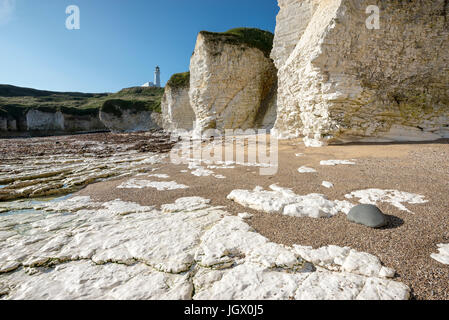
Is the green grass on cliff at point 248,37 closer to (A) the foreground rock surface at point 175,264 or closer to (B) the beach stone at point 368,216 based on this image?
(B) the beach stone at point 368,216

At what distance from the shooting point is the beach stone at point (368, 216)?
3104 millimetres

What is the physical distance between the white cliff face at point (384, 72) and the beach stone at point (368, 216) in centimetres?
841

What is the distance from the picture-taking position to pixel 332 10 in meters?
10.1

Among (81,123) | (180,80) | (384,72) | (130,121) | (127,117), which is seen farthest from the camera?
(81,123)

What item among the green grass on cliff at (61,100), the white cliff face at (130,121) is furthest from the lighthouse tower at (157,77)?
the white cliff face at (130,121)

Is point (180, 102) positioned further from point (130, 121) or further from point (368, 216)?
point (368, 216)

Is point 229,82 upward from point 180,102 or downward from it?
downward

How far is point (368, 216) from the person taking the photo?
10.5ft

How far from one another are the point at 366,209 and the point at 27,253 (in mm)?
5443

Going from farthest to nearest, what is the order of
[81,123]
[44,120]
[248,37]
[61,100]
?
[61,100] < [81,123] < [44,120] < [248,37]

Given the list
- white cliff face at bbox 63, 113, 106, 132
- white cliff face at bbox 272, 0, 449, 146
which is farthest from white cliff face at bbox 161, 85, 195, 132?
white cliff face at bbox 63, 113, 106, 132

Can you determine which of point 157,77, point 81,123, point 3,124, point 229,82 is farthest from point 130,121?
point 157,77

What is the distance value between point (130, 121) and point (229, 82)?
44161 millimetres
